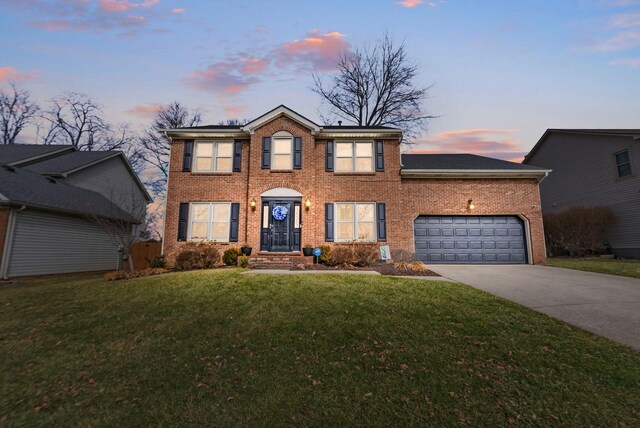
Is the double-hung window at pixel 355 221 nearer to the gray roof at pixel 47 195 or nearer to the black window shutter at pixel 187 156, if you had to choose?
the black window shutter at pixel 187 156

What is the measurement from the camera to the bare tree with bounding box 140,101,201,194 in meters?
27.3

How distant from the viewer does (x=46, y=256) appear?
12977 mm

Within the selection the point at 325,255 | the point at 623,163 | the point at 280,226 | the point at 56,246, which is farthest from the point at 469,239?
the point at 56,246

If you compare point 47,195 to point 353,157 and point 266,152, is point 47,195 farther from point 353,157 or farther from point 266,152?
point 353,157

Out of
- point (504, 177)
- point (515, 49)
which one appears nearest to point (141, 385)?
point (504, 177)

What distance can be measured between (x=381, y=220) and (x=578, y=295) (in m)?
7.29

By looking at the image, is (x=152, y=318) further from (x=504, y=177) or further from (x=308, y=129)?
(x=504, y=177)

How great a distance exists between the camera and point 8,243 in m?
11.5

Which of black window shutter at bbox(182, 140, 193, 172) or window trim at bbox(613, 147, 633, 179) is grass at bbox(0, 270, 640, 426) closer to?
black window shutter at bbox(182, 140, 193, 172)

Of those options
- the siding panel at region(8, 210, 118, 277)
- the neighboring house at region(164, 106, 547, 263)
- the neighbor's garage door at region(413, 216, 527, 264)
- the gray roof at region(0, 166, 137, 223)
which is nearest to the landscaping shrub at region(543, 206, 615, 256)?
the neighboring house at region(164, 106, 547, 263)

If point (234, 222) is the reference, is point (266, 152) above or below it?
above

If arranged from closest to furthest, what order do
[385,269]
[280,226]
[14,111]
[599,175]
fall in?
[385,269] < [280,226] < [599,175] < [14,111]

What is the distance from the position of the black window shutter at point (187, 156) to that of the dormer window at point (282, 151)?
166 inches

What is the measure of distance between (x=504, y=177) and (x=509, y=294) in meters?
8.87
